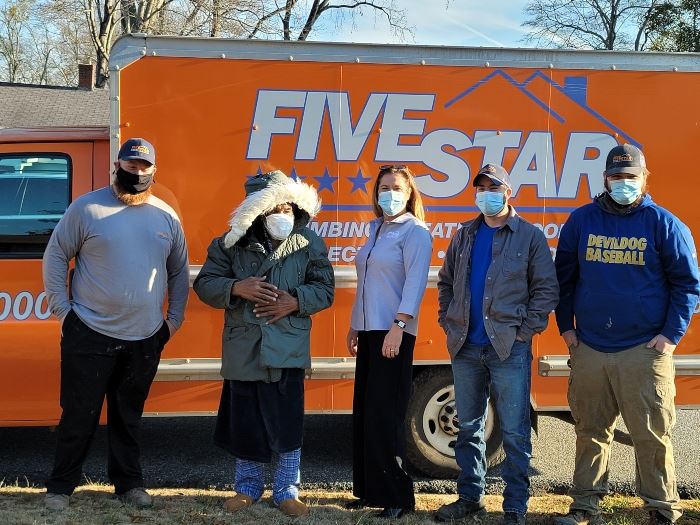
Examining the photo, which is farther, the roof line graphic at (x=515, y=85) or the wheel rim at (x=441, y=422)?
the wheel rim at (x=441, y=422)

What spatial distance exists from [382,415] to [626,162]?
1.83 m

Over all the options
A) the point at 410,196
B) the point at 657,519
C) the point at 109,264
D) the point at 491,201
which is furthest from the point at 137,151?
the point at 657,519

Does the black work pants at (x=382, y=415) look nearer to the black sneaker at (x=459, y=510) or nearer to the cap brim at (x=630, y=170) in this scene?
the black sneaker at (x=459, y=510)

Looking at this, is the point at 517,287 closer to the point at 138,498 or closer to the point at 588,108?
the point at 588,108

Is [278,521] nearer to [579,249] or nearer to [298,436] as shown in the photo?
[298,436]

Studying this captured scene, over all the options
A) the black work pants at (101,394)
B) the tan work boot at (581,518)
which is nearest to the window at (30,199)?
the black work pants at (101,394)

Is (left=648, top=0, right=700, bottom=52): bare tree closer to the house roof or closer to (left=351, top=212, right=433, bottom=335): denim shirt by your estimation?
the house roof

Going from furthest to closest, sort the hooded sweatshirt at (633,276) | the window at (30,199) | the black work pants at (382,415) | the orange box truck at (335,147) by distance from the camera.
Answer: the window at (30,199)
the orange box truck at (335,147)
the black work pants at (382,415)
the hooded sweatshirt at (633,276)

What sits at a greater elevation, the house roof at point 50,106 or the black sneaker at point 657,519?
the house roof at point 50,106

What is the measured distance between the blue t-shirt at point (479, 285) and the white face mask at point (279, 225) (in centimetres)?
100

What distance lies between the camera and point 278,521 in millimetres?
3711

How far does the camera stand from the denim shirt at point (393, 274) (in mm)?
3639

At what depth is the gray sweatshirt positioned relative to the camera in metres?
3.67

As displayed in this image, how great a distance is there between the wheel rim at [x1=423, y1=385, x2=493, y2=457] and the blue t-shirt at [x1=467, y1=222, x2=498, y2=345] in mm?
1074
